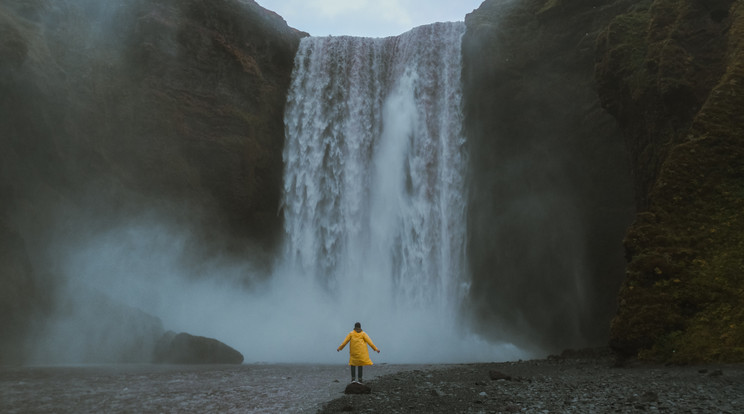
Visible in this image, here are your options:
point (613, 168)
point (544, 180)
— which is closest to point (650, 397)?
point (613, 168)

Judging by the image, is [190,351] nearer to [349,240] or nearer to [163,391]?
[163,391]

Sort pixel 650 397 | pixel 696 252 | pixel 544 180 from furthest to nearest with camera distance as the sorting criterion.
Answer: pixel 544 180 → pixel 696 252 → pixel 650 397

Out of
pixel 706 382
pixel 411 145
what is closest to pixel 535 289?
pixel 411 145

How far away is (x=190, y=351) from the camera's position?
2186 centimetres

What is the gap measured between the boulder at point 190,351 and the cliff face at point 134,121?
5247 millimetres

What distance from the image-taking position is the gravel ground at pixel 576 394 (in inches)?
324

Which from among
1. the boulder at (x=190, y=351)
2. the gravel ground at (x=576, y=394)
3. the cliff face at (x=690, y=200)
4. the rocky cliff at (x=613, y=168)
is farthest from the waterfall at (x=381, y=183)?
the gravel ground at (x=576, y=394)

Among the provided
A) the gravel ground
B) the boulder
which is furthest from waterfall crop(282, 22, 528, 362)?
the gravel ground

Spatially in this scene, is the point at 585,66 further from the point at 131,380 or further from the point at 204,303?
the point at 131,380

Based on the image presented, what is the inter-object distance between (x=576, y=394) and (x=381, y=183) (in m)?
24.2

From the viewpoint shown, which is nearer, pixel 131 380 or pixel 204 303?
pixel 131 380

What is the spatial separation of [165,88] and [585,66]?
74.3 ft

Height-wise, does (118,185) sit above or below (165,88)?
below

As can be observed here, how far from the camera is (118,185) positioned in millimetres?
28828
